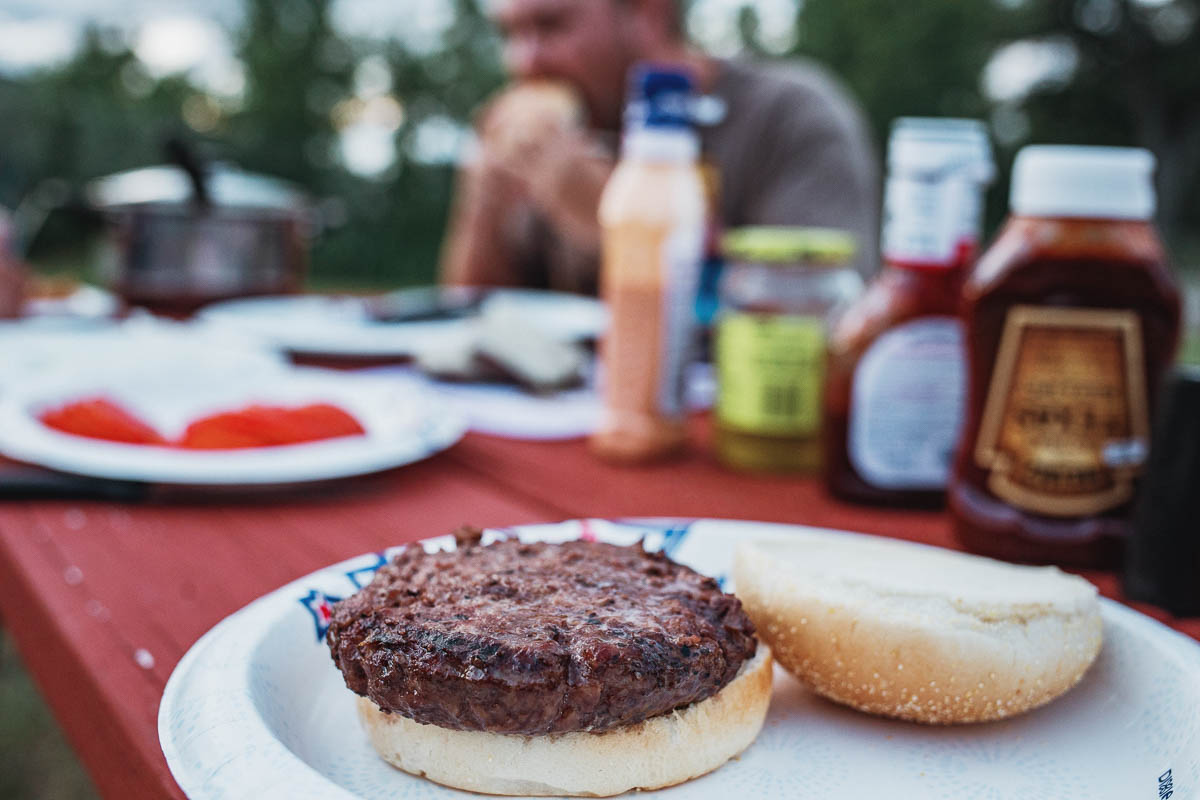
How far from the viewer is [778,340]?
1301mm

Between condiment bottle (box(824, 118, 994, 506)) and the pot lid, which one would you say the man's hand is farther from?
condiment bottle (box(824, 118, 994, 506))

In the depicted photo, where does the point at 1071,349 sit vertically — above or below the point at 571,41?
below

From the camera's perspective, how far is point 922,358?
1169 millimetres

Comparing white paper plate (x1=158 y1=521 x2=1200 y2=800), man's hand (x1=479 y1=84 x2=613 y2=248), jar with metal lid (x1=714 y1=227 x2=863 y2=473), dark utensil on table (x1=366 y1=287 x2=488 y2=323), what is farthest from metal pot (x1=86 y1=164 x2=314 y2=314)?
white paper plate (x1=158 y1=521 x2=1200 y2=800)

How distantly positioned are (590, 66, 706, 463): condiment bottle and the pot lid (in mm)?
1471

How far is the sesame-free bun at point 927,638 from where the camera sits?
69cm

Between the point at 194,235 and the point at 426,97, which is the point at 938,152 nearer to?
the point at 194,235

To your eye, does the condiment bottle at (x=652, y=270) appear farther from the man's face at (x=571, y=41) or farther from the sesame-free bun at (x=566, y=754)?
the man's face at (x=571, y=41)

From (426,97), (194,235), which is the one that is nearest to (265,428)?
(194,235)

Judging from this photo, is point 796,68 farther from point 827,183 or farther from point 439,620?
point 439,620

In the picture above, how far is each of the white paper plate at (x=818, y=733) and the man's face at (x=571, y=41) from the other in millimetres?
2667

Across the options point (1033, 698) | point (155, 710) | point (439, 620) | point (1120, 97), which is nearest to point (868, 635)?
point (1033, 698)

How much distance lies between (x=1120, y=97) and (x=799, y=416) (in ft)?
54.3

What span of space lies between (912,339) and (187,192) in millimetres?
1985
